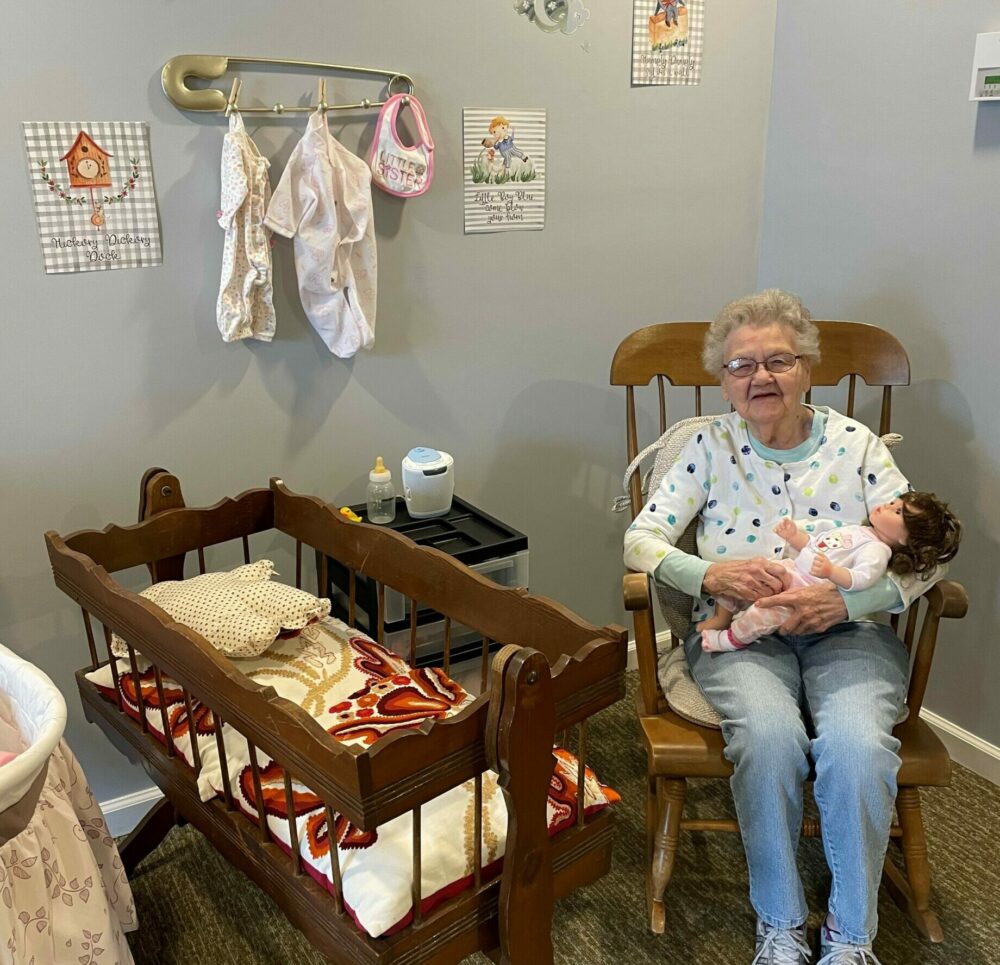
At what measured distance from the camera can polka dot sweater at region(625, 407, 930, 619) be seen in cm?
189

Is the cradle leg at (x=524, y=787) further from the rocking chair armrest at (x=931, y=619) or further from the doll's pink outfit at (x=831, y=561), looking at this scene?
the rocking chair armrest at (x=931, y=619)

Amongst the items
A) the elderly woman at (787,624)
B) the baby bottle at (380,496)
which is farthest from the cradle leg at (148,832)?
the elderly woman at (787,624)

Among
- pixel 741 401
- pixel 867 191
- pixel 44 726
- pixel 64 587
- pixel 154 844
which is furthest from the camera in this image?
pixel 867 191

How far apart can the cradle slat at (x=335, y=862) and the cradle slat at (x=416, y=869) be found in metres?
0.10

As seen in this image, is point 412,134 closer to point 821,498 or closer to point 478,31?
point 478,31

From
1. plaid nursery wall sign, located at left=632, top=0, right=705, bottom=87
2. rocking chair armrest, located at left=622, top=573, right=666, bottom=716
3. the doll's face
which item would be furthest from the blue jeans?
plaid nursery wall sign, located at left=632, top=0, right=705, bottom=87

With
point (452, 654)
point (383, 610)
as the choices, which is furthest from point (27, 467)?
point (452, 654)

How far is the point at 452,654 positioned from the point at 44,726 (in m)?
0.95

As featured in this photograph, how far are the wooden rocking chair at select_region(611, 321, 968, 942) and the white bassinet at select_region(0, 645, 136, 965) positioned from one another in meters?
0.95

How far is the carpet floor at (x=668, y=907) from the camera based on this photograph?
1.91m

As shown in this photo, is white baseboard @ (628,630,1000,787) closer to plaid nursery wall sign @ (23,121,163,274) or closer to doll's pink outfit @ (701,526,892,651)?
doll's pink outfit @ (701,526,892,651)

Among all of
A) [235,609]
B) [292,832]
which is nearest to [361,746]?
[292,832]

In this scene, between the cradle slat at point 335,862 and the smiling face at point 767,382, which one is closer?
the cradle slat at point 335,862

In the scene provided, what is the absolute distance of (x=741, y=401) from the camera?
6.30ft
